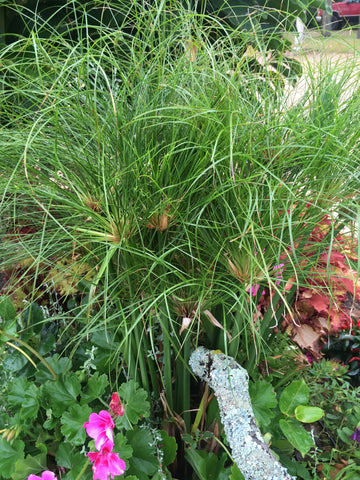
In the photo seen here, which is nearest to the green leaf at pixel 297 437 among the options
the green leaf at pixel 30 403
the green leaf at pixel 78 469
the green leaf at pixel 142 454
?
the green leaf at pixel 142 454

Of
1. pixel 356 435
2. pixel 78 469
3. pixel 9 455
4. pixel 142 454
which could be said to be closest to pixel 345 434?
pixel 356 435

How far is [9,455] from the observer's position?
2.62 ft

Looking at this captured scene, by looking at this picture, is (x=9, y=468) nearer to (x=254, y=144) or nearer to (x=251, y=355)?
(x=251, y=355)

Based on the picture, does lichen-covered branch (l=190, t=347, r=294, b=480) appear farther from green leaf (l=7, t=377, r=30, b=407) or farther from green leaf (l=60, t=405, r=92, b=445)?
green leaf (l=7, t=377, r=30, b=407)

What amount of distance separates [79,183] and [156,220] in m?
0.15

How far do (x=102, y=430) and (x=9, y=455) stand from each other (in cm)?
22

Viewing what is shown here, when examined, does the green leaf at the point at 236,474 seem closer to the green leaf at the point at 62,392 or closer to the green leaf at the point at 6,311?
the green leaf at the point at 62,392

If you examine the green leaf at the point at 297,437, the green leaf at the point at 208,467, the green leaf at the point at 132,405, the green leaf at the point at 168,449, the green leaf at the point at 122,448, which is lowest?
the green leaf at the point at 208,467

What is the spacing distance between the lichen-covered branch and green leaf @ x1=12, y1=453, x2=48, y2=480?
32cm

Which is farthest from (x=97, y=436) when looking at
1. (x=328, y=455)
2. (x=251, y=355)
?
(x=328, y=455)

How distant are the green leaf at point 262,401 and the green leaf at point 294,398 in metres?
0.02

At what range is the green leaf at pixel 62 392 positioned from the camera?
0.84 meters

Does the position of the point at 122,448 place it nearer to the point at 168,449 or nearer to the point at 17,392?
the point at 168,449

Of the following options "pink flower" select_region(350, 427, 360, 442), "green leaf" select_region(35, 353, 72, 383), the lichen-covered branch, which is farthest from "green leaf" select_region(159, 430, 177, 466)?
"pink flower" select_region(350, 427, 360, 442)
